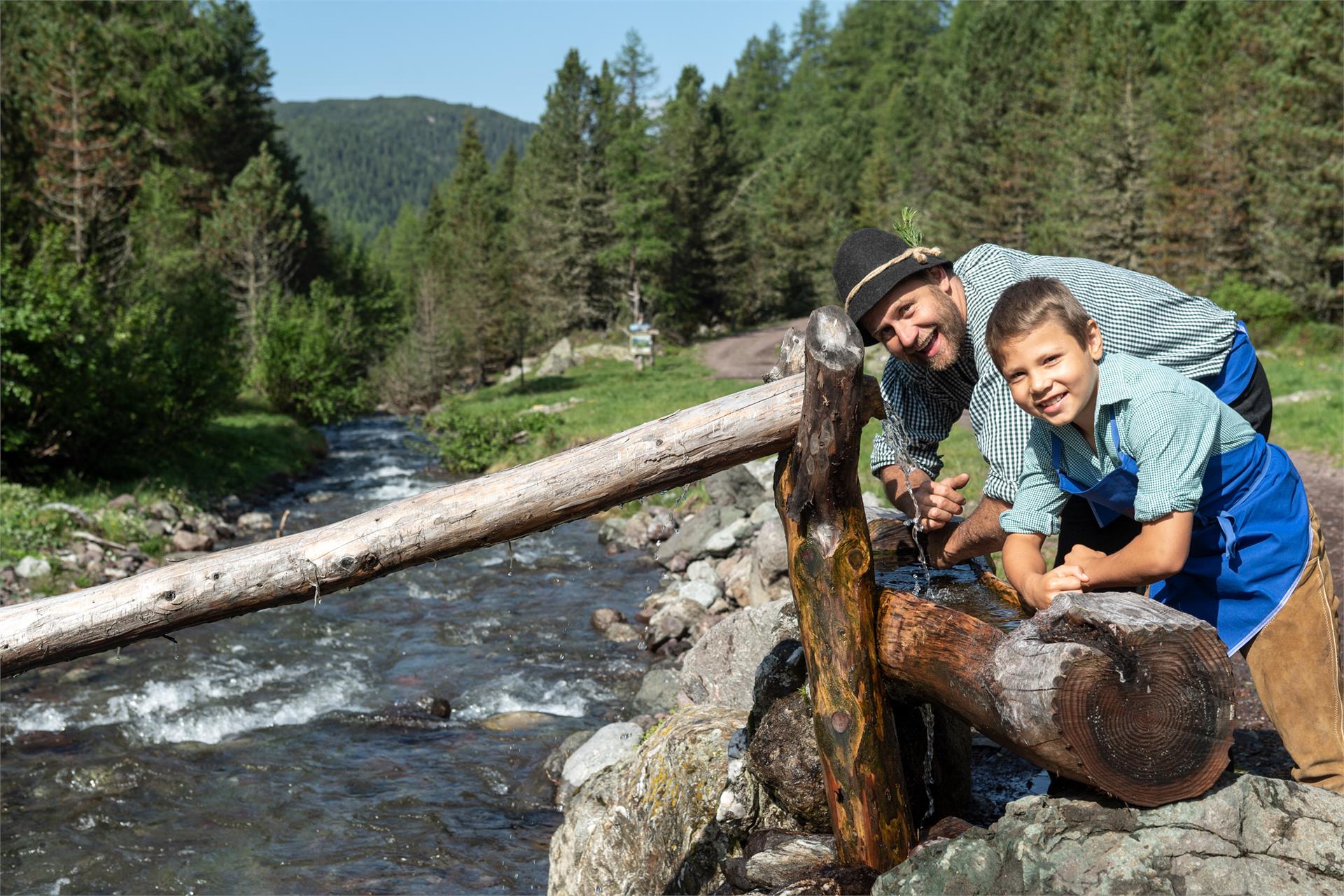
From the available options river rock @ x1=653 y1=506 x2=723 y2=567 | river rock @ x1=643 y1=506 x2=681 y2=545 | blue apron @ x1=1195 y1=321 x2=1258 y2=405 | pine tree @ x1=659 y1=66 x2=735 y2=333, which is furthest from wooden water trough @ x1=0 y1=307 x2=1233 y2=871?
pine tree @ x1=659 y1=66 x2=735 y2=333

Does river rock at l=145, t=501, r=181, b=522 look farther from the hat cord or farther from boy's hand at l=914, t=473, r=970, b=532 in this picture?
the hat cord

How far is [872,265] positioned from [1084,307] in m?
0.85

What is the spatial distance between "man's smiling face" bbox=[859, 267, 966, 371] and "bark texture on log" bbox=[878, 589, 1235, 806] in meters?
1.25

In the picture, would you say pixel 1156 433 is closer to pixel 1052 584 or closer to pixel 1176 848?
pixel 1052 584

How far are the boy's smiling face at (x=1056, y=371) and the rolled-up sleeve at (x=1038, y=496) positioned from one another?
0.33m

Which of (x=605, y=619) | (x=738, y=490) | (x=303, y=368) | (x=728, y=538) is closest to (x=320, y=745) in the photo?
(x=605, y=619)

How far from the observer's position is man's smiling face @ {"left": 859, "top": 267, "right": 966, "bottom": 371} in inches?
160

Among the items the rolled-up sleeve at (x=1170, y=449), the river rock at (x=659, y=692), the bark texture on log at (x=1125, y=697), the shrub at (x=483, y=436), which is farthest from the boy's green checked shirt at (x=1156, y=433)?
the shrub at (x=483, y=436)

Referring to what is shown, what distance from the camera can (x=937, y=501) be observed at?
4324 mm

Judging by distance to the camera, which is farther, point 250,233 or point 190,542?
point 250,233

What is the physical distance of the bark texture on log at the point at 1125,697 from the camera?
3027mm

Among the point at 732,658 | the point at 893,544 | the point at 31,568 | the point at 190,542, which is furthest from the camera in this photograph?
the point at 190,542

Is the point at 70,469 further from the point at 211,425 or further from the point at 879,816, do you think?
the point at 879,816

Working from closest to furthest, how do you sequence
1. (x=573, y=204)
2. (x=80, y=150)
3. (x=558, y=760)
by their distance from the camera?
(x=558, y=760) → (x=80, y=150) → (x=573, y=204)
